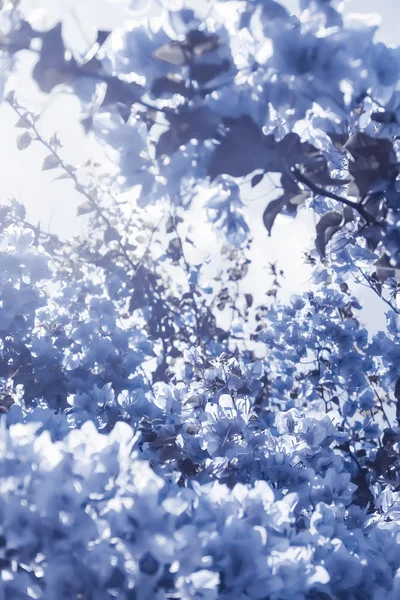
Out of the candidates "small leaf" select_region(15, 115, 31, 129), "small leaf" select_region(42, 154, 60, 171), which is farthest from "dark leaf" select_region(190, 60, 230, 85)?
"small leaf" select_region(15, 115, 31, 129)

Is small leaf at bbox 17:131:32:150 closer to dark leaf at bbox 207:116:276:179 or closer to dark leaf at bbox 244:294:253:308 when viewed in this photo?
dark leaf at bbox 207:116:276:179

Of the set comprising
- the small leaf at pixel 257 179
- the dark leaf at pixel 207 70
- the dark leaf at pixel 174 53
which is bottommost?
the small leaf at pixel 257 179

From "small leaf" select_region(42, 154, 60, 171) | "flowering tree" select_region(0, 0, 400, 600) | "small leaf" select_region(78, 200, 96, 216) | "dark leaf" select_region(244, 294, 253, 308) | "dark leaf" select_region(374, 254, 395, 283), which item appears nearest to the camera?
"flowering tree" select_region(0, 0, 400, 600)

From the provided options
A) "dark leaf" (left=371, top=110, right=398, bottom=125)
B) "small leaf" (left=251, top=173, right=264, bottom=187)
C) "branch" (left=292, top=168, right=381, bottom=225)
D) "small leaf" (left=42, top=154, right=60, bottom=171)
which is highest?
"small leaf" (left=42, top=154, right=60, bottom=171)

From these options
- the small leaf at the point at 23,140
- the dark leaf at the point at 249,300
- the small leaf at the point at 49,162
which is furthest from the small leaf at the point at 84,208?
the dark leaf at the point at 249,300

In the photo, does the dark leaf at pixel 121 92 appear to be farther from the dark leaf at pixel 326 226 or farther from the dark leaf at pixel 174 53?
the dark leaf at pixel 326 226

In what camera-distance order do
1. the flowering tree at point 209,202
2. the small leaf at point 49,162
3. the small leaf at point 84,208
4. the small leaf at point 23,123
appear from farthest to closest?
the small leaf at point 84,208, the small leaf at point 23,123, the small leaf at point 49,162, the flowering tree at point 209,202

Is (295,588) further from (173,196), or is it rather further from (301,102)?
(301,102)

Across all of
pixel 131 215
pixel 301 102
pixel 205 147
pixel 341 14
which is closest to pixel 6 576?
pixel 205 147

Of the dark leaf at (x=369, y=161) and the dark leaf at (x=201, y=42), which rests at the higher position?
the dark leaf at (x=201, y=42)

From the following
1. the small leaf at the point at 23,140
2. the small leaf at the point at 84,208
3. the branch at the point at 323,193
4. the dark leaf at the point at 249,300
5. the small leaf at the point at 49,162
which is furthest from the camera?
the dark leaf at the point at 249,300

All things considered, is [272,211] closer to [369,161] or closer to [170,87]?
[369,161]

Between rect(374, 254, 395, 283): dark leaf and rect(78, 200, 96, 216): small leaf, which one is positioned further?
rect(78, 200, 96, 216): small leaf

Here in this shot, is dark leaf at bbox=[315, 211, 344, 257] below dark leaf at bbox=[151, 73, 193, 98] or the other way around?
below
